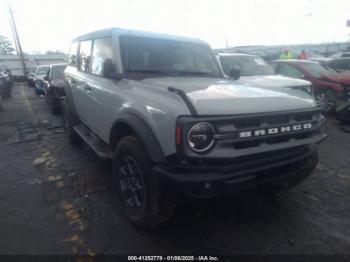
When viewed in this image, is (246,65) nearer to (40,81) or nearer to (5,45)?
(40,81)

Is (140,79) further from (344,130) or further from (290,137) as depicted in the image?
(344,130)

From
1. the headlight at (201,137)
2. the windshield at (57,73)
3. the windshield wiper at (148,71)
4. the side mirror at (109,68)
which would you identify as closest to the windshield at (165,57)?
the windshield wiper at (148,71)

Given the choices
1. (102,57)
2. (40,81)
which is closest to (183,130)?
(102,57)

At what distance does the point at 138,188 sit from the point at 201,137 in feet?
3.10

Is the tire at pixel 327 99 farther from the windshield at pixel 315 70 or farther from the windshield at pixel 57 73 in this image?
the windshield at pixel 57 73

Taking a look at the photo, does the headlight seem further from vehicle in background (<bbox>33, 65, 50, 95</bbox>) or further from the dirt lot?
vehicle in background (<bbox>33, 65, 50, 95</bbox>)

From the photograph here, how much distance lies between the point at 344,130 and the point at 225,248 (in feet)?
18.0

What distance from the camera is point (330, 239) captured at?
9.14ft

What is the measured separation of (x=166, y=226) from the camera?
2.95 metres

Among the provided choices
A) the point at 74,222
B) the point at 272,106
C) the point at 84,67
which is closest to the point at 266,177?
the point at 272,106

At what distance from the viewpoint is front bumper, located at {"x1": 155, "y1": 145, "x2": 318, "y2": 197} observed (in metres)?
2.24

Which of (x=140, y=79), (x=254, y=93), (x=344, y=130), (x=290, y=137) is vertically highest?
(x=140, y=79)

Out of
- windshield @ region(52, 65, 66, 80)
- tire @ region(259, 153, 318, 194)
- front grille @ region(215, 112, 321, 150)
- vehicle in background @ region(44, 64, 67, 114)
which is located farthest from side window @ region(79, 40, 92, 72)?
windshield @ region(52, 65, 66, 80)

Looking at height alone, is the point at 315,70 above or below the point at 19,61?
below
